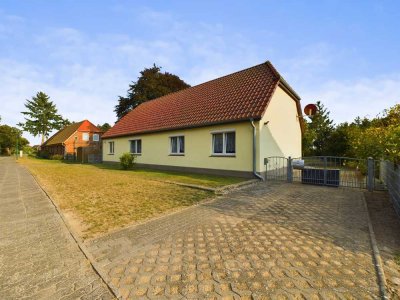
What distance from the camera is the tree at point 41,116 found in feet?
203

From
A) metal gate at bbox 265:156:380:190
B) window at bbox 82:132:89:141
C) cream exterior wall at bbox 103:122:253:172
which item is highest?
window at bbox 82:132:89:141

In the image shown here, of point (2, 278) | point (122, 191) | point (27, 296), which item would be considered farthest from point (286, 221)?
point (122, 191)

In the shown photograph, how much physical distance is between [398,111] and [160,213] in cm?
1096

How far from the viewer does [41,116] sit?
63.0 meters

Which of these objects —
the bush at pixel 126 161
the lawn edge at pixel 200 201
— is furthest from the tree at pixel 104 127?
the lawn edge at pixel 200 201

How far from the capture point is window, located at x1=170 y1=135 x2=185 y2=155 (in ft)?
52.2

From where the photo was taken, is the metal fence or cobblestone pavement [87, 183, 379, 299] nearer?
cobblestone pavement [87, 183, 379, 299]

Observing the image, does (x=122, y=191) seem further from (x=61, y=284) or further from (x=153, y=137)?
(x=153, y=137)

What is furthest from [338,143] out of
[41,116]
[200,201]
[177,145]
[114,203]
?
[41,116]

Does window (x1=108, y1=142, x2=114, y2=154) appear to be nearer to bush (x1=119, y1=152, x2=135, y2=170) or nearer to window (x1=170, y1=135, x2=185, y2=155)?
bush (x1=119, y1=152, x2=135, y2=170)

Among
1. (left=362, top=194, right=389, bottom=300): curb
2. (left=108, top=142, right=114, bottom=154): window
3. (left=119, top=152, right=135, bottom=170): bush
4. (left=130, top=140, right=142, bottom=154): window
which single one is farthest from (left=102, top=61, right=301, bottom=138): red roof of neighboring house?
(left=362, top=194, right=389, bottom=300): curb

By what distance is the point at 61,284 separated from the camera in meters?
3.05

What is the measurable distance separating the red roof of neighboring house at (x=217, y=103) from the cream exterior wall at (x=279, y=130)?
2.39 feet

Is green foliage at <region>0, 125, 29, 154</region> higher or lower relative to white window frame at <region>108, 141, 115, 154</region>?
higher
